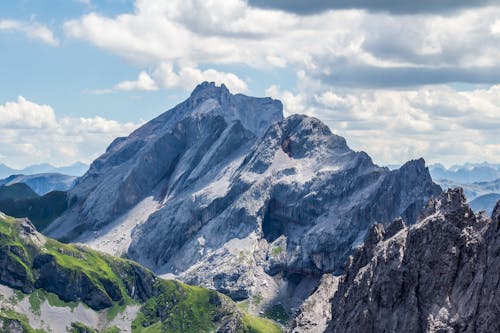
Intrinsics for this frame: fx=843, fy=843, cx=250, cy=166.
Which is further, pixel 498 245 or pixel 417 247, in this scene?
pixel 417 247

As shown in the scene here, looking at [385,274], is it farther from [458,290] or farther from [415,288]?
[458,290]

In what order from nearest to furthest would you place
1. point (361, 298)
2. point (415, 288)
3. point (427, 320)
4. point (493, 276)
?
point (493, 276), point (427, 320), point (415, 288), point (361, 298)

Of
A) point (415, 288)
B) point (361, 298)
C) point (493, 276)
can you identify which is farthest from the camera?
point (361, 298)

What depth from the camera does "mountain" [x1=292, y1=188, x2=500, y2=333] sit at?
142 metres

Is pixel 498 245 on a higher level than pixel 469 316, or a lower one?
higher

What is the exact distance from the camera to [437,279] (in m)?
157

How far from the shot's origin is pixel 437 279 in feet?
514

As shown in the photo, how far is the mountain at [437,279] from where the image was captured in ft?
467

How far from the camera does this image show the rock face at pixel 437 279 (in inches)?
5605

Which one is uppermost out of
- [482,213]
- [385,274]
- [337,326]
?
[482,213]

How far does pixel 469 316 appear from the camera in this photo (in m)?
142

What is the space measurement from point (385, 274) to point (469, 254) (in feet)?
71.1

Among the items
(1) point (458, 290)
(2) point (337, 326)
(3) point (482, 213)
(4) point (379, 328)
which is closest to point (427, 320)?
(1) point (458, 290)

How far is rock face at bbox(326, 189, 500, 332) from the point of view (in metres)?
142
